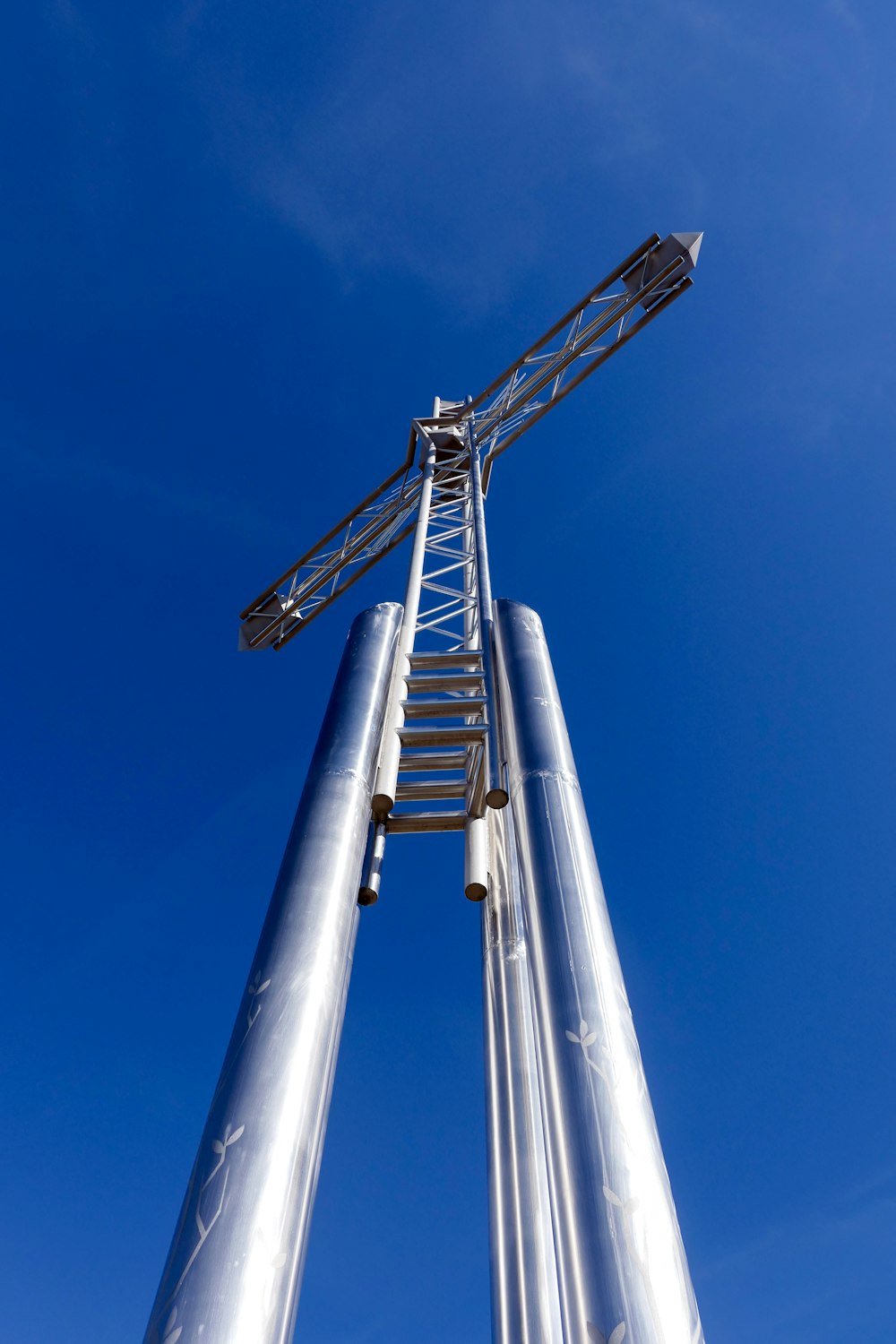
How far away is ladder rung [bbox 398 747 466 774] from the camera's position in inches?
280

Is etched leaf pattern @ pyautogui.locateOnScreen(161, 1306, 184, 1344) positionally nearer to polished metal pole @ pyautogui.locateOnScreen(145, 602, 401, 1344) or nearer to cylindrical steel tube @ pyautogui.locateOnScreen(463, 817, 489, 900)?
polished metal pole @ pyautogui.locateOnScreen(145, 602, 401, 1344)

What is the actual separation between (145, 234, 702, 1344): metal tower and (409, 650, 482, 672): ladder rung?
0.8 inches

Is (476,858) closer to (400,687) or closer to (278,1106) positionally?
(400,687)

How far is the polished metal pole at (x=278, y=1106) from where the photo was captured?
3.38 m

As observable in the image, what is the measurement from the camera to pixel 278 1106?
4.04 meters

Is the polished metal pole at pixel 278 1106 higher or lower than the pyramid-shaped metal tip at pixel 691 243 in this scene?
lower

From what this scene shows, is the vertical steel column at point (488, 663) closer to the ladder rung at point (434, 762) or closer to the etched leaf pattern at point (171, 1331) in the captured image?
the ladder rung at point (434, 762)

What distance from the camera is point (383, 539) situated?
14.4 metres

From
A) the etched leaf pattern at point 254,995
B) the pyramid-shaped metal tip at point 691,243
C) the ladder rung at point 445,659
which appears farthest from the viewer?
the pyramid-shaped metal tip at point 691,243

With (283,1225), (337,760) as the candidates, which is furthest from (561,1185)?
(337,760)

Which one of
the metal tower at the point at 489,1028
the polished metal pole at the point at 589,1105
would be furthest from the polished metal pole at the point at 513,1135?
the polished metal pole at the point at 589,1105

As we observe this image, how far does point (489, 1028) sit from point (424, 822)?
1523mm

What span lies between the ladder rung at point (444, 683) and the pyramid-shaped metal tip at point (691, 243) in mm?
8723

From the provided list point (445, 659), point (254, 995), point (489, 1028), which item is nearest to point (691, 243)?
point (445, 659)
